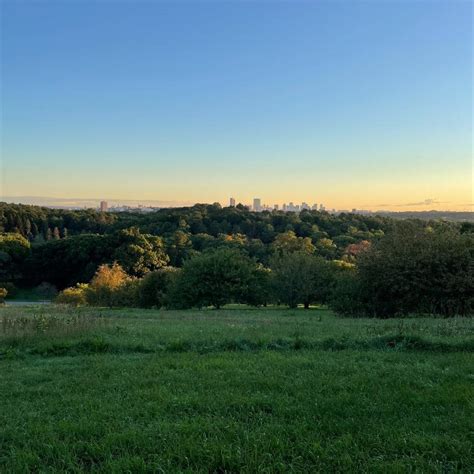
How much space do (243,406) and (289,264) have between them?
3489 cm

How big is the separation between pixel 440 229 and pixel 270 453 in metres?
25.2

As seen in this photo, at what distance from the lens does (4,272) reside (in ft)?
269

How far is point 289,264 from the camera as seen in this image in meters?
40.0

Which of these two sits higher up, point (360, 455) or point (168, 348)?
point (360, 455)

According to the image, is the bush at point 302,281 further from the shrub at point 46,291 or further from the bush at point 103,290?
the shrub at point 46,291

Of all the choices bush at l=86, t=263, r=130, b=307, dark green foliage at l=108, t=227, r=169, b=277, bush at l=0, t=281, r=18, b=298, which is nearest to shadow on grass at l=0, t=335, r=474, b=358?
bush at l=86, t=263, r=130, b=307

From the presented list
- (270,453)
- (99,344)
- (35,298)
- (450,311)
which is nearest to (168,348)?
(99,344)

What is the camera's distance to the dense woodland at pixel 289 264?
2364 centimetres

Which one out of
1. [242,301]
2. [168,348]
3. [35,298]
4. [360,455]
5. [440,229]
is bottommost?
[35,298]

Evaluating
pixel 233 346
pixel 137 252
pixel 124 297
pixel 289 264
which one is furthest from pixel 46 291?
pixel 233 346

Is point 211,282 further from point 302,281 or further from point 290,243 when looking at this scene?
point 290,243

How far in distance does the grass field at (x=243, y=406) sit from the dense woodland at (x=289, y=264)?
1529 centimetres

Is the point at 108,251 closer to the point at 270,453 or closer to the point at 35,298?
the point at 35,298

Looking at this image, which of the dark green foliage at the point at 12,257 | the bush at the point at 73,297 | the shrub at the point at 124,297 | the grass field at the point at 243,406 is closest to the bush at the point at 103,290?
the shrub at the point at 124,297
